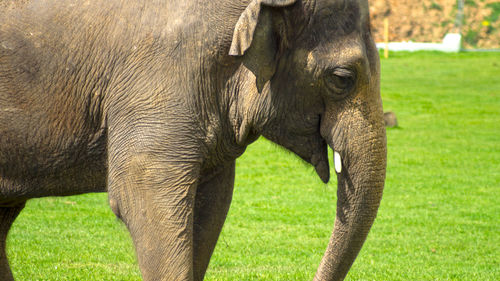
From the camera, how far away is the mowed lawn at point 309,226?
22.4 feet

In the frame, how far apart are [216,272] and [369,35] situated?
3.47 m

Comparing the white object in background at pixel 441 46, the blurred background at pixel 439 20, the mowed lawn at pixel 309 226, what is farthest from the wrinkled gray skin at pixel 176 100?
the blurred background at pixel 439 20

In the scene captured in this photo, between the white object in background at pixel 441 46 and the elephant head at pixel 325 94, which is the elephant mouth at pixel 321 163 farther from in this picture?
the white object in background at pixel 441 46

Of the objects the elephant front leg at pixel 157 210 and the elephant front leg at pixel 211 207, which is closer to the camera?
the elephant front leg at pixel 157 210

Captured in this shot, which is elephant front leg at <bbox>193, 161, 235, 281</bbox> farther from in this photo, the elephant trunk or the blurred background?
the blurred background

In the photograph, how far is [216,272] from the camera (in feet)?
22.2

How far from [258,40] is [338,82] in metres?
0.41

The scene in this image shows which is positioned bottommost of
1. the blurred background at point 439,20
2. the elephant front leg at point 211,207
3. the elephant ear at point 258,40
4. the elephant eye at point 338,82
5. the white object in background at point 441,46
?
the blurred background at point 439,20

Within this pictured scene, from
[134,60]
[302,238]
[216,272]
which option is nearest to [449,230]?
[302,238]

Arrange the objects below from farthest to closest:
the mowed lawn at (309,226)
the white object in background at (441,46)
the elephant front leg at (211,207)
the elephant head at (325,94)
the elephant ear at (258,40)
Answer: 1. the white object in background at (441,46)
2. the mowed lawn at (309,226)
3. the elephant front leg at (211,207)
4. the elephant head at (325,94)
5. the elephant ear at (258,40)

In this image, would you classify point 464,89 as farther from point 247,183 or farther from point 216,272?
point 216,272

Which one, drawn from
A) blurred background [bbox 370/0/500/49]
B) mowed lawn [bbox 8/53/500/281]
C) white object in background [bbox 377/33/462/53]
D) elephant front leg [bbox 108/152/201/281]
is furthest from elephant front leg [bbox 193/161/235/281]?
blurred background [bbox 370/0/500/49]

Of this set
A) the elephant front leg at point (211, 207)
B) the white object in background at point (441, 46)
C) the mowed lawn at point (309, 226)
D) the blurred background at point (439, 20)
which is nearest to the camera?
the elephant front leg at point (211, 207)

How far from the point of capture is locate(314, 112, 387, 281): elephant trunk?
12.2 feet
